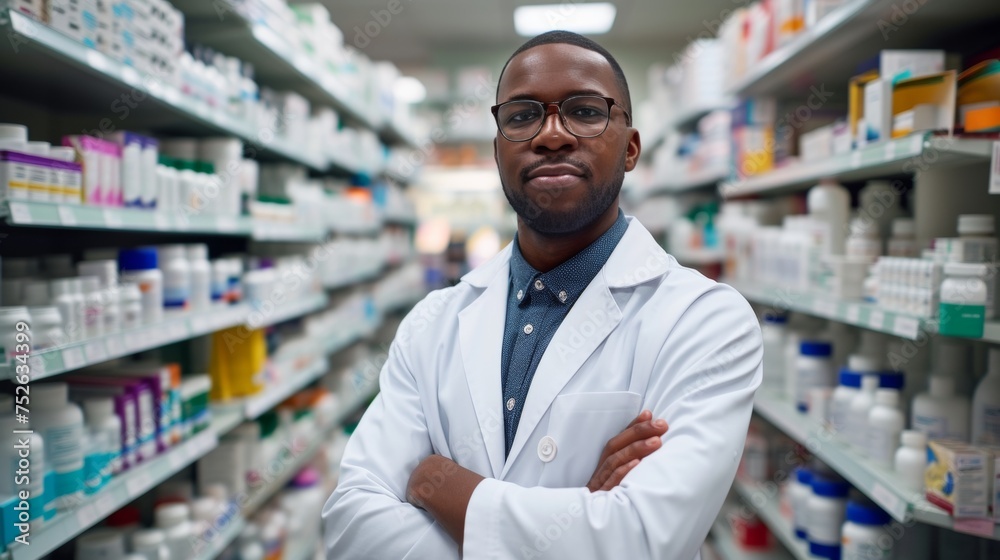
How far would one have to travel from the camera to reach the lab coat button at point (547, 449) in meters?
1.30

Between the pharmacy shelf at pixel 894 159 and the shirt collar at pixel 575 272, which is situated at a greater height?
the pharmacy shelf at pixel 894 159

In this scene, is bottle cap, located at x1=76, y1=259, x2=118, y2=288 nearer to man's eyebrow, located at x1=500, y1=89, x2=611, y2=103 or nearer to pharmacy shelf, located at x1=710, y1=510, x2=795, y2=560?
man's eyebrow, located at x1=500, y1=89, x2=611, y2=103

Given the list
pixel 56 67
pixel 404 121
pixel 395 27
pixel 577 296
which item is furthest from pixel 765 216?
pixel 395 27

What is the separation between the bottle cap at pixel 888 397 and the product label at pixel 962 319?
1.26 feet

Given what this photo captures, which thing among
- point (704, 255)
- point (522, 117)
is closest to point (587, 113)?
point (522, 117)

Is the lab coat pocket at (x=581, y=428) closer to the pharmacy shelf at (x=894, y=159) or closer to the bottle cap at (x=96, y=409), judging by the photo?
the pharmacy shelf at (x=894, y=159)

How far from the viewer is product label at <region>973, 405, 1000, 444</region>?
173 centimetres

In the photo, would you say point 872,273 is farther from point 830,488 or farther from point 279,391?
point 279,391

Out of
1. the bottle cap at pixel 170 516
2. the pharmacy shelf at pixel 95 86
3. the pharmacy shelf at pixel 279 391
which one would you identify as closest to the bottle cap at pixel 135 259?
the pharmacy shelf at pixel 95 86

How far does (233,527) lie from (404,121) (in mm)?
4312

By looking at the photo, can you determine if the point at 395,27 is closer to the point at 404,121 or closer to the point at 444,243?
the point at 404,121

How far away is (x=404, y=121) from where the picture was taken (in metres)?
6.23

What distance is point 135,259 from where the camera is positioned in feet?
6.75

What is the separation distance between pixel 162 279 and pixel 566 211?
4.85 ft
